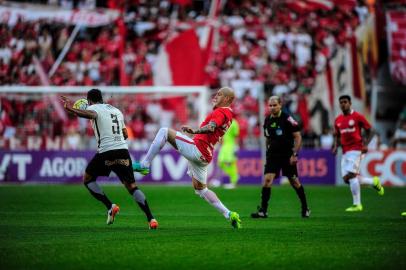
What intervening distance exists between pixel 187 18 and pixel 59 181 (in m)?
10.3

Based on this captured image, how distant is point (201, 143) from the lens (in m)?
12.7

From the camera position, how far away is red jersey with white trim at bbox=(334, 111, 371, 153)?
1742cm

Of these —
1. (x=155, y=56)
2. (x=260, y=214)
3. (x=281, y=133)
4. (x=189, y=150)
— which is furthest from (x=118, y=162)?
(x=155, y=56)

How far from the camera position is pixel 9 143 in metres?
28.3

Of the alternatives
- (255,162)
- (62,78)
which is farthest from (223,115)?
(62,78)

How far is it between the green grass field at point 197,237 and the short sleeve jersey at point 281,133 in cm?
122

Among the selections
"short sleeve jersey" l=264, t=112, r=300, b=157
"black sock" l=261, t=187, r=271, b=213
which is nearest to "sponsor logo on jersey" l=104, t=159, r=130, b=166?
"black sock" l=261, t=187, r=271, b=213

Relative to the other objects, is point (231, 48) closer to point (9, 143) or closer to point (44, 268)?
point (9, 143)

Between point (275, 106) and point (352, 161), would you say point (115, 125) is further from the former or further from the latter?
point (352, 161)

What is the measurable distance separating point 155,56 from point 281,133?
1835 cm

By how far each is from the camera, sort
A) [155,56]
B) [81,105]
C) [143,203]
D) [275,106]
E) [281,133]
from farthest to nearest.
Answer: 1. [155,56]
2. [281,133]
3. [275,106]
4. [81,105]
5. [143,203]

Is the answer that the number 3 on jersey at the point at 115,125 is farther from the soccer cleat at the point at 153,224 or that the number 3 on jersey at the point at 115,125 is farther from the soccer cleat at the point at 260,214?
the soccer cleat at the point at 260,214

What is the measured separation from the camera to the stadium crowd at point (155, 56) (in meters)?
29.0

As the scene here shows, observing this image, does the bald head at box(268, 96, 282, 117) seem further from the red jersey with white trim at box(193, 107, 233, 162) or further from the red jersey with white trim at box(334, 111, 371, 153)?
the red jersey with white trim at box(193, 107, 233, 162)
